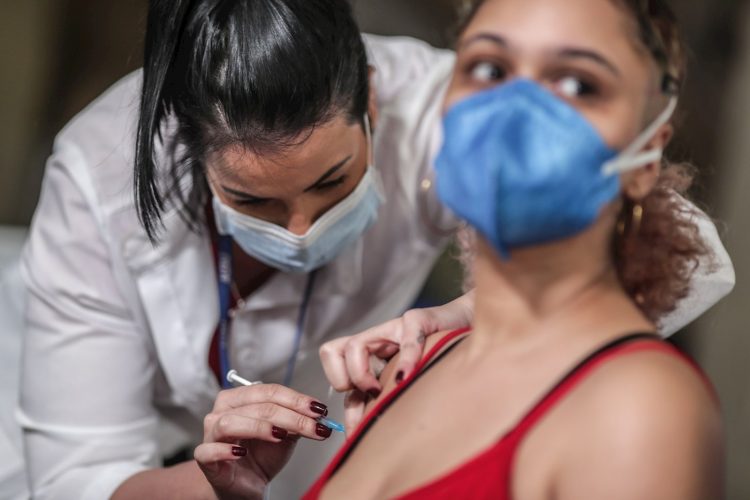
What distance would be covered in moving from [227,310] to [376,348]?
36 cm

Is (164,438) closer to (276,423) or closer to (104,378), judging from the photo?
(104,378)

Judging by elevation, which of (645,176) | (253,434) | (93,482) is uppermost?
(645,176)

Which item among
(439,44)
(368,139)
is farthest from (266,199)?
(439,44)

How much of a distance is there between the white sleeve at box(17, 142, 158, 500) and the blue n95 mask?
0.60m

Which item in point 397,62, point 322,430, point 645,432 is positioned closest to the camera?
point 645,432

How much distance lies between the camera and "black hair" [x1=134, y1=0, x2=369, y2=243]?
83 centimetres

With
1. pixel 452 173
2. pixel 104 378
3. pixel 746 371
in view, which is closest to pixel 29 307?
pixel 104 378

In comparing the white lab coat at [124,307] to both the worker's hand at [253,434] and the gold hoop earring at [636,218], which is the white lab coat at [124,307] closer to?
the worker's hand at [253,434]

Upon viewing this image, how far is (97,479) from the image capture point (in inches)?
39.3

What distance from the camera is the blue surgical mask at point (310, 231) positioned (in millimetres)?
890

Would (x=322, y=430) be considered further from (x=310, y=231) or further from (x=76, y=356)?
(x=76, y=356)

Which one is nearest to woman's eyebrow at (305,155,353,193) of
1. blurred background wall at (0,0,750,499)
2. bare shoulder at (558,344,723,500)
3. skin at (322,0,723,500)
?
blurred background wall at (0,0,750,499)

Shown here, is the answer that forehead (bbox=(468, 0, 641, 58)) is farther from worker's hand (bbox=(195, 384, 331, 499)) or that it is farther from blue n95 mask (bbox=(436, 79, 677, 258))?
worker's hand (bbox=(195, 384, 331, 499))

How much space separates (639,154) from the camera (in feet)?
1.81
